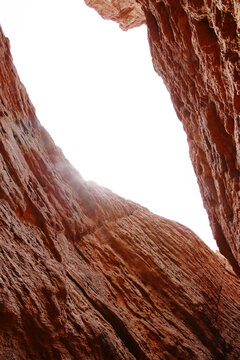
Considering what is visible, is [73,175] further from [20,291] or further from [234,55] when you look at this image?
[234,55]

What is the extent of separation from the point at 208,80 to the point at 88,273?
9938 mm

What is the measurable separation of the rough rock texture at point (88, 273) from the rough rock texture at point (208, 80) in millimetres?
4214

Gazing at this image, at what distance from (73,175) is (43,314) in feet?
39.4

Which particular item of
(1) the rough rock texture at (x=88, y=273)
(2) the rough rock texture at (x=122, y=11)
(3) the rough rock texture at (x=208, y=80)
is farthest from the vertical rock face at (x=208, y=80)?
(2) the rough rock texture at (x=122, y=11)

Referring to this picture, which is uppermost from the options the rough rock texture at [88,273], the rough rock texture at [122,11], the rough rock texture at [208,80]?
the rough rock texture at [122,11]

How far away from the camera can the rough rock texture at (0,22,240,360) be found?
6750mm

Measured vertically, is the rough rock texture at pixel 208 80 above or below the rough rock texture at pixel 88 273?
above

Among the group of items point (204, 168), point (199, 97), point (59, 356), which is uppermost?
point (199, 97)

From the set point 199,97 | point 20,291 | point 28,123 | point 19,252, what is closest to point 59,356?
point 20,291

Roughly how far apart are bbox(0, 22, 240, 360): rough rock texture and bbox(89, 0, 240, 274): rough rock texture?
421 cm

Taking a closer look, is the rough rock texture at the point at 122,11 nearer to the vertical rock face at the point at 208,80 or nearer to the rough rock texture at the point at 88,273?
the vertical rock face at the point at 208,80

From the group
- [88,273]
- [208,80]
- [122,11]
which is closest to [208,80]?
[208,80]

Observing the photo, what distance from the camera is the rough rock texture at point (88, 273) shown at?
22.1 feet

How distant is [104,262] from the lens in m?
13.3
